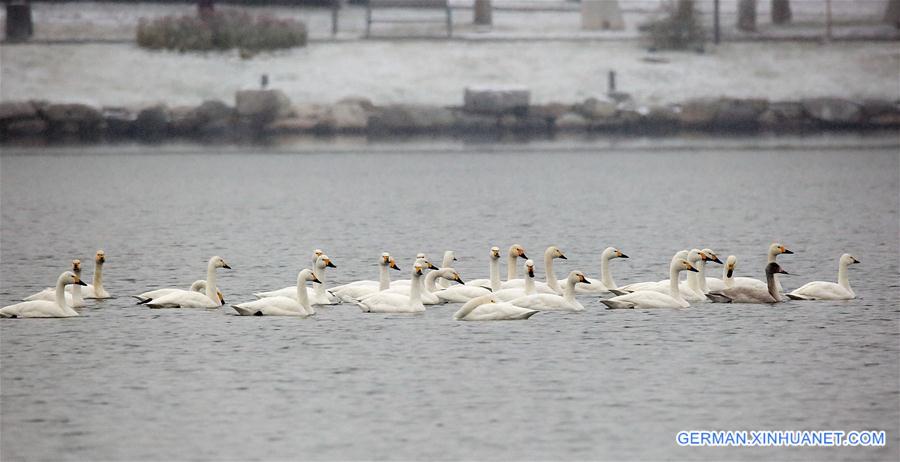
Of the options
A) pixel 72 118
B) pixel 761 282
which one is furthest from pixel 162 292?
pixel 72 118

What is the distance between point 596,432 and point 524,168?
27883 mm

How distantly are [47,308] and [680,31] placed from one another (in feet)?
117

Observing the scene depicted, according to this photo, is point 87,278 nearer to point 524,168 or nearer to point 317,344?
point 317,344

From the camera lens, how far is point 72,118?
47594mm

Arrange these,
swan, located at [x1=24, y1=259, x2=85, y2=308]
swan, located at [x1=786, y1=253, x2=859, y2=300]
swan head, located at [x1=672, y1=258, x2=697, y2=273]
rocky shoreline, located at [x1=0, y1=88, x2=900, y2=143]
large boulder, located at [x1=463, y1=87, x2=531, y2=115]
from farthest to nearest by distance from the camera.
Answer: rocky shoreline, located at [x1=0, y1=88, x2=900, y2=143], large boulder, located at [x1=463, y1=87, x2=531, y2=115], swan, located at [x1=786, y1=253, x2=859, y2=300], swan, located at [x1=24, y1=259, x2=85, y2=308], swan head, located at [x1=672, y1=258, x2=697, y2=273]

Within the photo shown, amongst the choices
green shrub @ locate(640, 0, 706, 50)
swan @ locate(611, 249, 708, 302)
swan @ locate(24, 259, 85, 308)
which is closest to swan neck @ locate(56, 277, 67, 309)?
swan @ locate(24, 259, 85, 308)

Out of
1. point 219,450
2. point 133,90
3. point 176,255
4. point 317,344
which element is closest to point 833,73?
point 133,90

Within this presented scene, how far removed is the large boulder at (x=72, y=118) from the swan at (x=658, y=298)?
102 ft

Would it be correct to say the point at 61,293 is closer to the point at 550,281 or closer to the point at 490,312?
the point at 490,312

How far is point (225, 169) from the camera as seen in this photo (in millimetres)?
40562

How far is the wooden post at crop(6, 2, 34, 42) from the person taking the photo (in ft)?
172

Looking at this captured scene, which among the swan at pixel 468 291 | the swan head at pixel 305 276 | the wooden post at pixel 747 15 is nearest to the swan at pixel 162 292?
the swan head at pixel 305 276

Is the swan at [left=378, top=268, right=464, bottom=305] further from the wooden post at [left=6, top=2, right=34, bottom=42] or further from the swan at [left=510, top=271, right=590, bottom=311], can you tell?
the wooden post at [left=6, top=2, right=34, bottom=42]

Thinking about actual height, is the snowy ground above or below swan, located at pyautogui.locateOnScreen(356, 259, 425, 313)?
above
